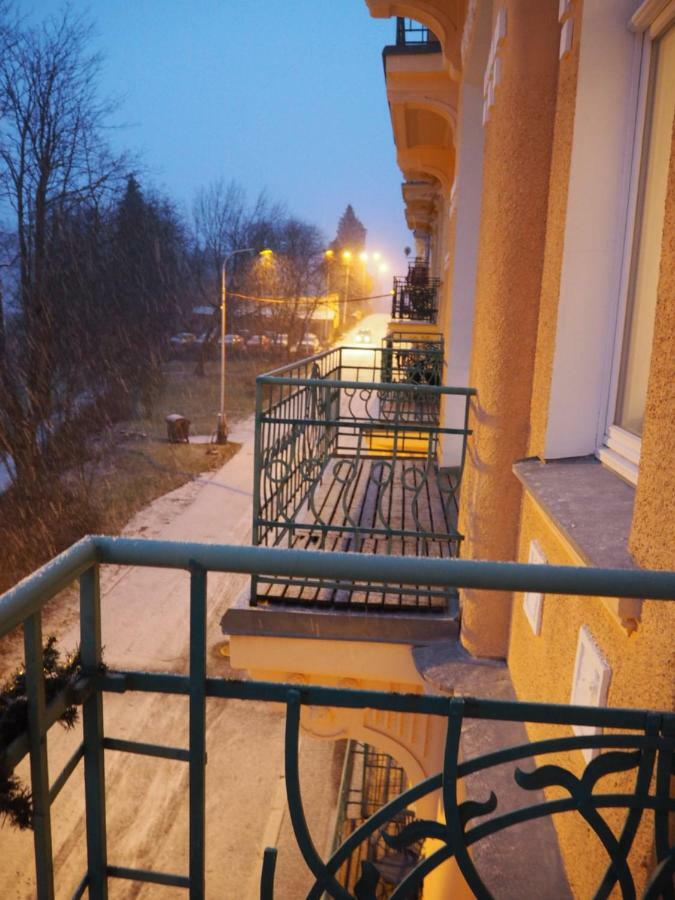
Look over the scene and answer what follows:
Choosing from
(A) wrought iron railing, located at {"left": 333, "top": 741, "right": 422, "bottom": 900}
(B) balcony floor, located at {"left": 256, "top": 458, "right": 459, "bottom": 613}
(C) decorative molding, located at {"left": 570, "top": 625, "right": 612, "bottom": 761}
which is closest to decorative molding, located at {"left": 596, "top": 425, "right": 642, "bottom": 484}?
(C) decorative molding, located at {"left": 570, "top": 625, "right": 612, "bottom": 761}

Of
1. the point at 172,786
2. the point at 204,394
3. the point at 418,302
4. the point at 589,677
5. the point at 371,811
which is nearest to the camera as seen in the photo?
the point at 589,677

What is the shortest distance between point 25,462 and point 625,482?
51.6 ft

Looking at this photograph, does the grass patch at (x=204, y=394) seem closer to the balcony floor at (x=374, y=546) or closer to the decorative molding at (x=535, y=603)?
the balcony floor at (x=374, y=546)

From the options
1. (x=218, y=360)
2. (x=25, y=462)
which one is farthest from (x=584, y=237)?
(x=218, y=360)

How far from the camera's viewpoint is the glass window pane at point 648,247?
8.82ft

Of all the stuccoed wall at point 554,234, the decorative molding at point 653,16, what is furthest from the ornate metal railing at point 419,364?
the decorative molding at point 653,16

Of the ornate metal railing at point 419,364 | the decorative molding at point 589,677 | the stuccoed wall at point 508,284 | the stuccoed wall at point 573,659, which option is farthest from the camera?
the ornate metal railing at point 419,364

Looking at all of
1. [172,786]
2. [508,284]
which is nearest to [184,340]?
[172,786]

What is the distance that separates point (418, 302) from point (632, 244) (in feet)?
46.2

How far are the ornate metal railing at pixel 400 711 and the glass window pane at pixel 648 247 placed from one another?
177cm

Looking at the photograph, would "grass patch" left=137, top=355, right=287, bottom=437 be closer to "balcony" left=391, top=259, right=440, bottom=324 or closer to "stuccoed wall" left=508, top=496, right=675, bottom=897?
"balcony" left=391, top=259, right=440, bottom=324

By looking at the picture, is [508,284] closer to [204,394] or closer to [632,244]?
[632,244]

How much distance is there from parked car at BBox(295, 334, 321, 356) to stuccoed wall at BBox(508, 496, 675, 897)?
45.4 meters

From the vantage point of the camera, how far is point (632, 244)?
2.97m
